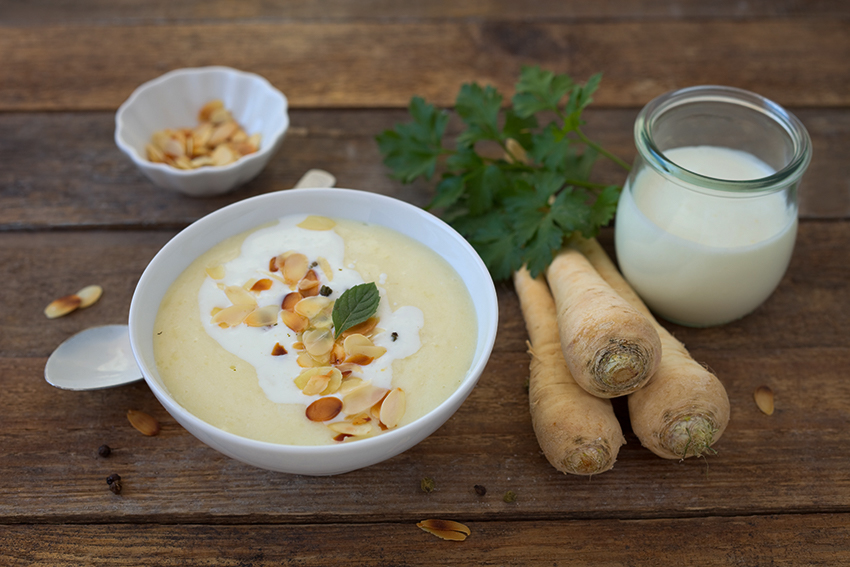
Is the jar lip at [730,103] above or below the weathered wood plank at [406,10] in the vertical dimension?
above

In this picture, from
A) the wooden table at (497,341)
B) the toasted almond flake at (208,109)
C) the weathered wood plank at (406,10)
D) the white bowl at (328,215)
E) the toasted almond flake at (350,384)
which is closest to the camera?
the white bowl at (328,215)

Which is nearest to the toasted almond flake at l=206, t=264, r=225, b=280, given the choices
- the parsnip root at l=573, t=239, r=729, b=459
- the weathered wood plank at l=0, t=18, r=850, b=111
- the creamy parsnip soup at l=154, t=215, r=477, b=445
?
the creamy parsnip soup at l=154, t=215, r=477, b=445

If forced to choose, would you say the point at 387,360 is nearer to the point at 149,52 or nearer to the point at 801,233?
the point at 801,233

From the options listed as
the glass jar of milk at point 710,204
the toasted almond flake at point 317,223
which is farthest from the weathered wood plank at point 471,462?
the toasted almond flake at point 317,223

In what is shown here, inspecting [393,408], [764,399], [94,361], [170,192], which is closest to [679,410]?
[764,399]

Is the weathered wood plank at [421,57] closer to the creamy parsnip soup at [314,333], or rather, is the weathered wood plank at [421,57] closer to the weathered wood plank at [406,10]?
the weathered wood plank at [406,10]

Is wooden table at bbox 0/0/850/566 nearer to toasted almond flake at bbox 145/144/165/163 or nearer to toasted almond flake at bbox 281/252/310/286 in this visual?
toasted almond flake at bbox 145/144/165/163

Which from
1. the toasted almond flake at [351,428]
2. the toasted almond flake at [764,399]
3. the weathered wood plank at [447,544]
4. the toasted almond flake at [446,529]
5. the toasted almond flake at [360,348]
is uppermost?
the toasted almond flake at [360,348]
